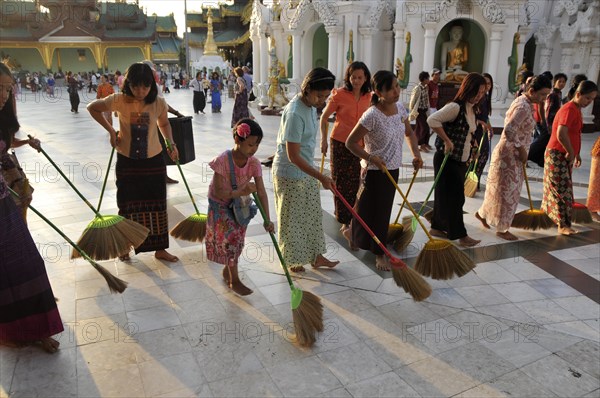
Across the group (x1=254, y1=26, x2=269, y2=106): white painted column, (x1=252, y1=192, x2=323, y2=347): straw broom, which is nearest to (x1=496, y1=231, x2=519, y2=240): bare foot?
(x1=252, y1=192, x2=323, y2=347): straw broom

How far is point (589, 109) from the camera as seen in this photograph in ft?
41.9

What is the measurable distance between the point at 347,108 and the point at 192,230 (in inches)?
68.1

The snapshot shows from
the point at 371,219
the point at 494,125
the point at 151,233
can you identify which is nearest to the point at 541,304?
the point at 371,219

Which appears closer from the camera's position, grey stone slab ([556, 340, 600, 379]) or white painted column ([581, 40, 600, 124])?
grey stone slab ([556, 340, 600, 379])

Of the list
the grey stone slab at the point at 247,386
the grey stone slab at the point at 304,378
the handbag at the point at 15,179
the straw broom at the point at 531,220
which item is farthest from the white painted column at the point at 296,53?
the grey stone slab at the point at 247,386

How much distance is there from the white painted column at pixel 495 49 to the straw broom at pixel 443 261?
36.0ft

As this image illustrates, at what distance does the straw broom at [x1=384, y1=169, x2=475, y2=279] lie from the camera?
355 cm

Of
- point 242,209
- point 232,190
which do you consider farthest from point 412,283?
point 232,190

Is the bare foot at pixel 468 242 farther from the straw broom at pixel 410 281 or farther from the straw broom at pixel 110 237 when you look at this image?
the straw broom at pixel 110 237

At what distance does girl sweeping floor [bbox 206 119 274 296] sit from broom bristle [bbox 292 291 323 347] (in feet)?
1.67

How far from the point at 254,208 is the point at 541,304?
2227 millimetres

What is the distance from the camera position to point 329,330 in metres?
3.06

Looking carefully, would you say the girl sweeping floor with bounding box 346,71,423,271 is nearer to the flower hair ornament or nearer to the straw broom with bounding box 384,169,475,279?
the straw broom with bounding box 384,169,475,279

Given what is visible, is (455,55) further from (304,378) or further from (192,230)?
(304,378)
